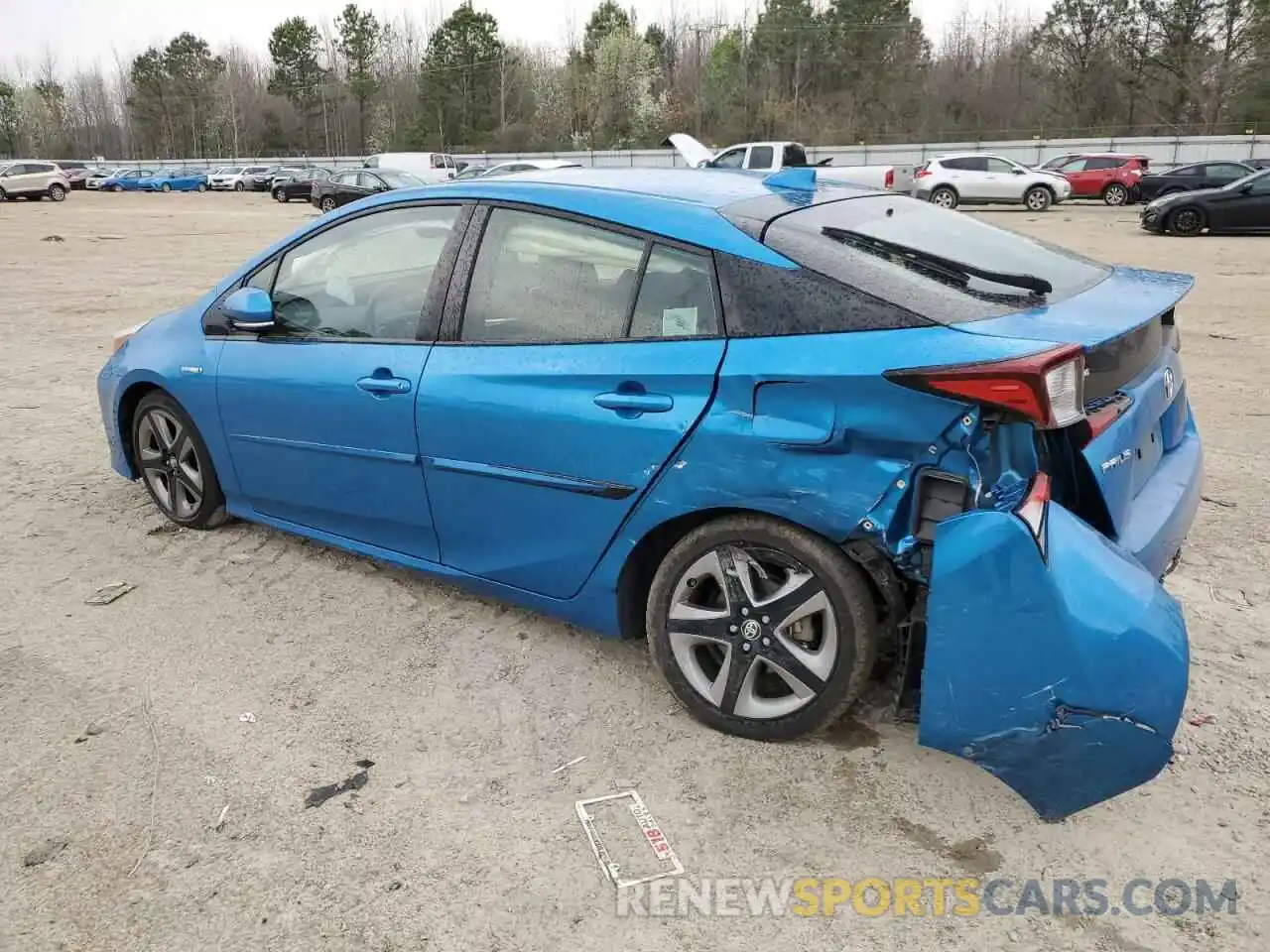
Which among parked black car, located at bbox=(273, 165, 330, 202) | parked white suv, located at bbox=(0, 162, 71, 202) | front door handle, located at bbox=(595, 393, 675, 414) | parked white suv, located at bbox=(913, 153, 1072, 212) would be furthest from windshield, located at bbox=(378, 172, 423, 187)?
front door handle, located at bbox=(595, 393, 675, 414)

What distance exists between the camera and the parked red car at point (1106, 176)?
29.2m

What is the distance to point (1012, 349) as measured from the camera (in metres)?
2.38

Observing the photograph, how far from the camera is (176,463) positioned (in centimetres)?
456

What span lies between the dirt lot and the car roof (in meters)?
1.47

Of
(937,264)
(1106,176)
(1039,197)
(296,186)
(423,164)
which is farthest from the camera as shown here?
(423,164)

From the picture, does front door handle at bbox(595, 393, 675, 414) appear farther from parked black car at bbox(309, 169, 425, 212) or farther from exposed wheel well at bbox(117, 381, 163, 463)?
parked black car at bbox(309, 169, 425, 212)

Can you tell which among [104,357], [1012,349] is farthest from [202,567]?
[104,357]

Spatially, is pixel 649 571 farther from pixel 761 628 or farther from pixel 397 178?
pixel 397 178

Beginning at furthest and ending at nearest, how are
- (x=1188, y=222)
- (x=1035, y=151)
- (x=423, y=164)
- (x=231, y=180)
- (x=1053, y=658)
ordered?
1. (x=231, y=180)
2. (x=1035, y=151)
3. (x=423, y=164)
4. (x=1188, y=222)
5. (x=1053, y=658)

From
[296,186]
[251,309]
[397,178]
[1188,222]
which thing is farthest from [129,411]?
[296,186]

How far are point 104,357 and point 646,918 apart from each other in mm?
8311

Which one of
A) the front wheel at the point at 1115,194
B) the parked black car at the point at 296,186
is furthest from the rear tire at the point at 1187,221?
the parked black car at the point at 296,186

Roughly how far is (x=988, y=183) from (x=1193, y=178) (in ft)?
16.4

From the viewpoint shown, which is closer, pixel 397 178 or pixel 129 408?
pixel 129 408
